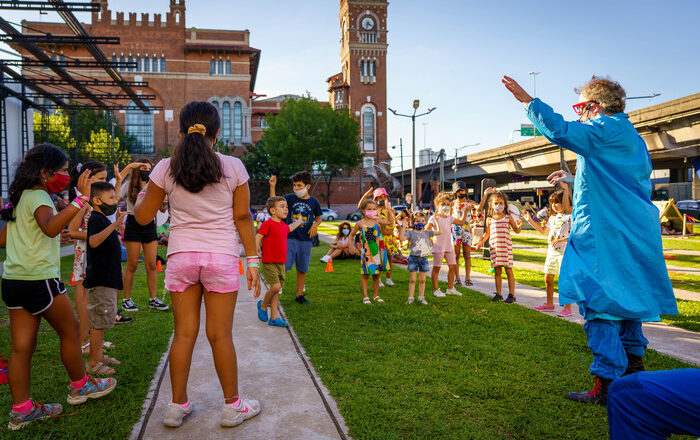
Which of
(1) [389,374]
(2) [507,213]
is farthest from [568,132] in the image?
(2) [507,213]

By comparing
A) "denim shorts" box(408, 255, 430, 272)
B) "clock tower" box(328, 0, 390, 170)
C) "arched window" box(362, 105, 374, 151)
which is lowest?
"denim shorts" box(408, 255, 430, 272)

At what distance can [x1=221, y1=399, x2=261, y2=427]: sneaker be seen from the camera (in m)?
3.11

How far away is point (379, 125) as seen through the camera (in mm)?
62906

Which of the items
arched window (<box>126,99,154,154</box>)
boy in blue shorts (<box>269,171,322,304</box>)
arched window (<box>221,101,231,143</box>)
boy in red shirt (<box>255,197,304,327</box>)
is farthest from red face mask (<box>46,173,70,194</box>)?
arched window (<box>126,99,154,154</box>)

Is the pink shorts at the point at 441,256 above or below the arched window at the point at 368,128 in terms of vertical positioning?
below

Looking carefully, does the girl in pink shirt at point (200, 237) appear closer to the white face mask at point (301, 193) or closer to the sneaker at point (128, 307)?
the white face mask at point (301, 193)

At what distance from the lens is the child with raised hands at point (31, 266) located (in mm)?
3139

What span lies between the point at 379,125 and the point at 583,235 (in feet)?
200

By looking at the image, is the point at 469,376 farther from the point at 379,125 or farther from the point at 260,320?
the point at 379,125

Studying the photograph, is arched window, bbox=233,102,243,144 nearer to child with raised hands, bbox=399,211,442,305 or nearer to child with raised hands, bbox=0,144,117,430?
child with raised hands, bbox=399,211,442,305

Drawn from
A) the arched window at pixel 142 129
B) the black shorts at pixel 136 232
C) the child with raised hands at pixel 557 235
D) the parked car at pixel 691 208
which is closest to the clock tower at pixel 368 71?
the arched window at pixel 142 129

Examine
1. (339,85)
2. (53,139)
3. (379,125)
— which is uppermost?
(339,85)

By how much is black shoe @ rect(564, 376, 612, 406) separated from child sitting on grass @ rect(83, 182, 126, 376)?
3.89 metres

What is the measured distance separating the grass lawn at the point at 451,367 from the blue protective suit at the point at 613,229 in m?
0.86
